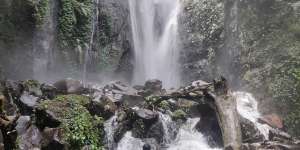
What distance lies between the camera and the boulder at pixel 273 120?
12680 mm

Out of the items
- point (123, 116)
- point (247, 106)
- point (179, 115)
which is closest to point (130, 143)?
point (123, 116)

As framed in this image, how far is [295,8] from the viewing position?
15062mm

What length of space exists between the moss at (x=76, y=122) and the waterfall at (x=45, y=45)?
246 inches

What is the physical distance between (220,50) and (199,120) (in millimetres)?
6554

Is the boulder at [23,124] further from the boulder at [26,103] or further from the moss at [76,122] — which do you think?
the boulder at [26,103]

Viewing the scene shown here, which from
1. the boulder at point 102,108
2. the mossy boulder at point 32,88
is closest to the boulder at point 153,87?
the boulder at point 102,108

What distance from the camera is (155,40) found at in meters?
22.4

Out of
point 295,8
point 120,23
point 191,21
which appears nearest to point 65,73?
point 120,23

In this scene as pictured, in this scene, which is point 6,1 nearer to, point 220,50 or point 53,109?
point 53,109

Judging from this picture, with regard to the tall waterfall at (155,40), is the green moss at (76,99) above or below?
below

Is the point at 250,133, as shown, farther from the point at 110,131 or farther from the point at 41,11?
the point at 41,11

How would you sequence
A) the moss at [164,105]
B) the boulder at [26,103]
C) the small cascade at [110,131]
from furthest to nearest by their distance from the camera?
1. the moss at [164,105]
2. the small cascade at [110,131]
3. the boulder at [26,103]

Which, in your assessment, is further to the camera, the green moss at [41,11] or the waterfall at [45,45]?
the waterfall at [45,45]

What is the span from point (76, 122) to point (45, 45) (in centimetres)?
774
